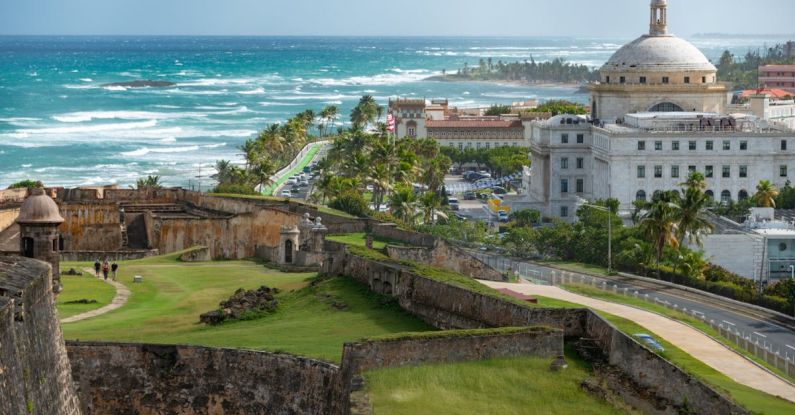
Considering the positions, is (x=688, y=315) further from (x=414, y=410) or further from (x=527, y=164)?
(x=527, y=164)

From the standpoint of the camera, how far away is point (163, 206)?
86125 mm

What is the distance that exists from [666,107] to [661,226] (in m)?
51.1

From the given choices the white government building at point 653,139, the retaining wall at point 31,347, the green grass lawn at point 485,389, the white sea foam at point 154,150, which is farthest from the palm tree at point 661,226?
the white sea foam at point 154,150

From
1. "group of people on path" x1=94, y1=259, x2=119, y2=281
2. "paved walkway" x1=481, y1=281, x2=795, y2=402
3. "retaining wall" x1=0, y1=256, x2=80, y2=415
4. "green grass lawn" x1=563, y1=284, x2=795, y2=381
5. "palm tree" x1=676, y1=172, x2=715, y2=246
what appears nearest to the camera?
"retaining wall" x1=0, y1=256, x2=80, y2=415

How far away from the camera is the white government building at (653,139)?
119 m

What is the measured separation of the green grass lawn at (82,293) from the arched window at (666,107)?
264ft

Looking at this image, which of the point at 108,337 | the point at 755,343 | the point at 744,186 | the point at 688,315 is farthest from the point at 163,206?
the point at 744,186

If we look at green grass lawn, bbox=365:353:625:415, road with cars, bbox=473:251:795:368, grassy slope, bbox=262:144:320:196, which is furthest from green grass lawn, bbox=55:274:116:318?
grassy slope, bbox=262:144:320:196

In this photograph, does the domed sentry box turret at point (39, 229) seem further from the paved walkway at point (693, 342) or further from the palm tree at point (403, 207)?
the palm tree at point (403, 207)

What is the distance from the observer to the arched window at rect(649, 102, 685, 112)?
134m

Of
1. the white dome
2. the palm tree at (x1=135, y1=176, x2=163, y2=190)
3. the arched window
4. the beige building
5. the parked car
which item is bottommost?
the parked car

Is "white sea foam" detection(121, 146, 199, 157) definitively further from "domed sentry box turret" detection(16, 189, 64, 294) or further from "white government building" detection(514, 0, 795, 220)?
"domed sentry box turret" detection(16, 189, 64, 294)

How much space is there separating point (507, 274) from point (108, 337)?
30630mm

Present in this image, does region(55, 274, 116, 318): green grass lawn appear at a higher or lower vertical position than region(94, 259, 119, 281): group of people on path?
lower
